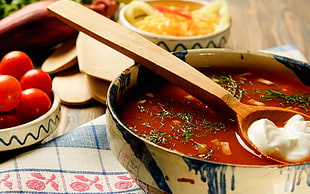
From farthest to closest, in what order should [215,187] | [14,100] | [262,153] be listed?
[14,100] → [262,153] → [215,187]

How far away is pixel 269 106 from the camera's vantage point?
1605 millimetres

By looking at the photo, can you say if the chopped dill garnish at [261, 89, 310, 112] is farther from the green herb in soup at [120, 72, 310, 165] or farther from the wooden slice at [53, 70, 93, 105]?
the wooden slice at [53, 70, 93, 105]

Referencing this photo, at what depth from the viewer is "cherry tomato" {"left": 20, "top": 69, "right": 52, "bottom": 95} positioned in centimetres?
203

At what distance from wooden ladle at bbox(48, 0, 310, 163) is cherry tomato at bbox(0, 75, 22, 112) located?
16.1 inches

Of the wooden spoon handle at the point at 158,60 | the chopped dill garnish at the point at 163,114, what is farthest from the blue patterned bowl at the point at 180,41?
the chopped dill garnish at the point at 163,114

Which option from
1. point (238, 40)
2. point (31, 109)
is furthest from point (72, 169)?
point (238, 40)

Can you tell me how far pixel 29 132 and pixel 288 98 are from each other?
94 centimetres

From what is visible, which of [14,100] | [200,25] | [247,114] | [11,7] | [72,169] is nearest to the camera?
[247,114]

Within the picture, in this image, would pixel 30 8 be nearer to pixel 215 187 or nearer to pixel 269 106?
pixel 269 106

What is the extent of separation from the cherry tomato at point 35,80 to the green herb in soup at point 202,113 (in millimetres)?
545

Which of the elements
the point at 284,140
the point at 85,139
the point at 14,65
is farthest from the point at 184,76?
the point at 14,65

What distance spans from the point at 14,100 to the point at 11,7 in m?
1.07

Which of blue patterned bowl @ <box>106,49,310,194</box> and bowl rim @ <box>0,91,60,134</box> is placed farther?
bowl rim @ <box>0,91,60,134</box>

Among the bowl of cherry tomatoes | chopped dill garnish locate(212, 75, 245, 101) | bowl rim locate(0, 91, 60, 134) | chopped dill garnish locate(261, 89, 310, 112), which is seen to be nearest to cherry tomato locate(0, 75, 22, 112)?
the bowl of cherry tomatoes
